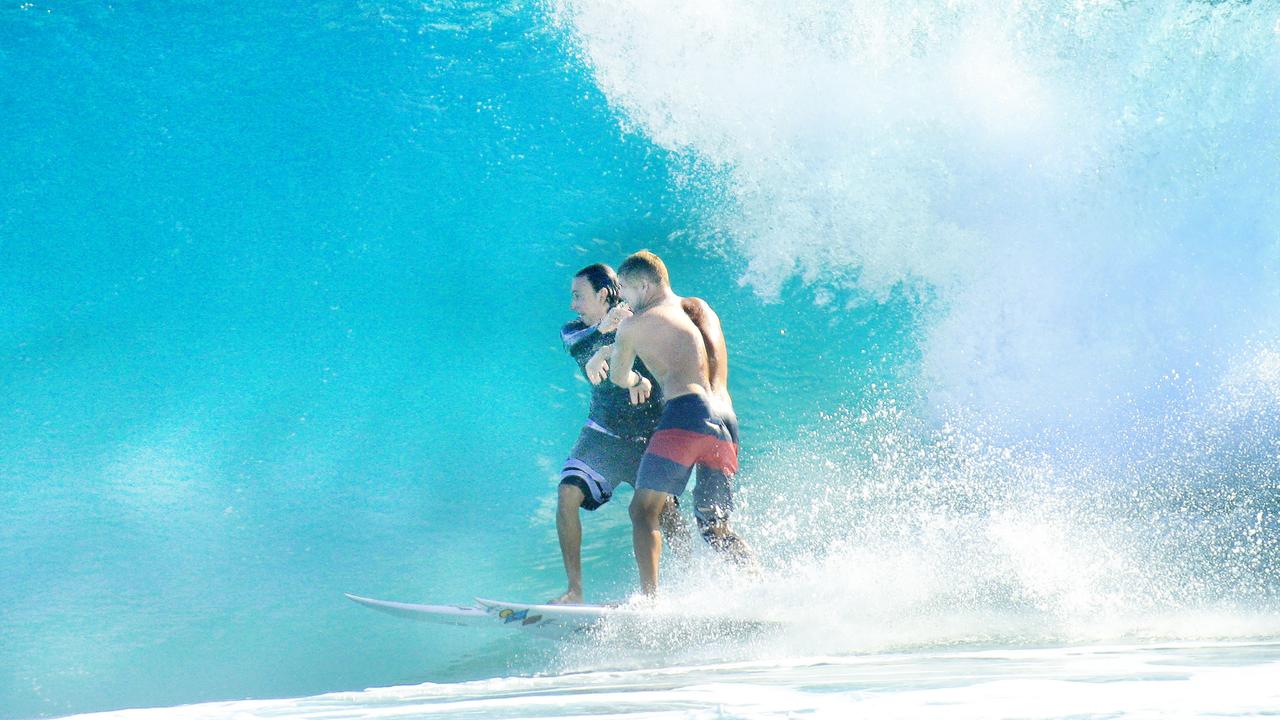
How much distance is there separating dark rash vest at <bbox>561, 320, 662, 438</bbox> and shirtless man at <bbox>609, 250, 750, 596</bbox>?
0.22 meters

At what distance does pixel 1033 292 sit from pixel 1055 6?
203cm

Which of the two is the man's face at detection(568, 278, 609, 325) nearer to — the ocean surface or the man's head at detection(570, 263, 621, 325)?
the man's head at detection(570, 263, 621, 325)

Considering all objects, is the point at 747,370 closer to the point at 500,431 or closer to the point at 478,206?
the point at 500,431

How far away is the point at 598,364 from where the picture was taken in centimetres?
358

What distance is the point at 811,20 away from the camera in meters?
6.66

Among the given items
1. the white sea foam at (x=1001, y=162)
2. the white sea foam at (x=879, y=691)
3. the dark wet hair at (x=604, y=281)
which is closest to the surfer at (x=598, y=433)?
the dark wet hair at (x=604, y=281)

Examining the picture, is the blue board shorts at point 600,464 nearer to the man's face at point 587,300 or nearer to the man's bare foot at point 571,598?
the man's bare foot at point 571,598

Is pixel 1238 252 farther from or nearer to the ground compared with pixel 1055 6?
nearer to the ground

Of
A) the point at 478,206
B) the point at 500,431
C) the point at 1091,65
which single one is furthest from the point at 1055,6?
the point at 500,431

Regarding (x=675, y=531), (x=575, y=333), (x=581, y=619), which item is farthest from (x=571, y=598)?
(x=575, y=333)

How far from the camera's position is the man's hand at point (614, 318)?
3715mm

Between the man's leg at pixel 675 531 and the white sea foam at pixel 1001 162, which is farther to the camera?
the white sea foam at pixel 1001 162

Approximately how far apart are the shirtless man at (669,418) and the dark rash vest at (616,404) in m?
0.22

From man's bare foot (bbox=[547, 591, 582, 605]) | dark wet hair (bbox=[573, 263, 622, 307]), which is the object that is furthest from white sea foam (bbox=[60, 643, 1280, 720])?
dark wet hair (bbox=[573, 263, 622, 307])
